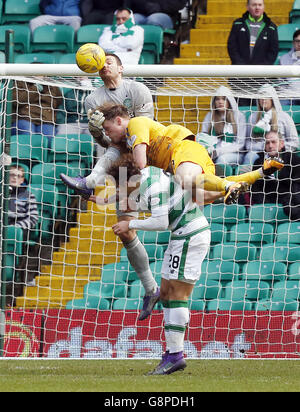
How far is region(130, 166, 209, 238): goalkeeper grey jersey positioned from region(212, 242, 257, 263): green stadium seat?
3037 millimetres

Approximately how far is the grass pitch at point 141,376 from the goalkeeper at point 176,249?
282mm

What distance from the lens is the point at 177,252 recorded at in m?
7.63

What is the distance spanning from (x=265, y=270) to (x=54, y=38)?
5654mm

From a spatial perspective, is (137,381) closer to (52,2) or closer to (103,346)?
(103,346)

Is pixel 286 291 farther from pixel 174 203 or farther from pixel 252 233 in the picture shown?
pixel 174 203

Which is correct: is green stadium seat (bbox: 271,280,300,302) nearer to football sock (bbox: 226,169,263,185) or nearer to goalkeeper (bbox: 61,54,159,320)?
goalkeeper (bbox: 61,54,159,320)

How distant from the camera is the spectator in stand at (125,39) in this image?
12.8 metres

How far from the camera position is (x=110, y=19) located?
1453 centimetres

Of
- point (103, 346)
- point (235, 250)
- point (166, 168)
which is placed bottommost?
point (103, 346)

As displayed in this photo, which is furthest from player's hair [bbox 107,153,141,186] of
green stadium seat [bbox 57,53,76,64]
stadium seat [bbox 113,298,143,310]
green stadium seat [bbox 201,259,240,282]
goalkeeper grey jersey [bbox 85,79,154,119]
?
green stadium seat [bbox 57,53,76,64]

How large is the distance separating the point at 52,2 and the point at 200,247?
8.17m

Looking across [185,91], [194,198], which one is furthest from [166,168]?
[185,91]

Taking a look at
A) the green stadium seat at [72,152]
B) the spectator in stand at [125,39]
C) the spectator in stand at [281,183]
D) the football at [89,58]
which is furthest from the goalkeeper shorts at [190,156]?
the spectator in stand at [125,39]

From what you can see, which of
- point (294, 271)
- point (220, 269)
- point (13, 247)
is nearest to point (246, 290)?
point (220, 269)
